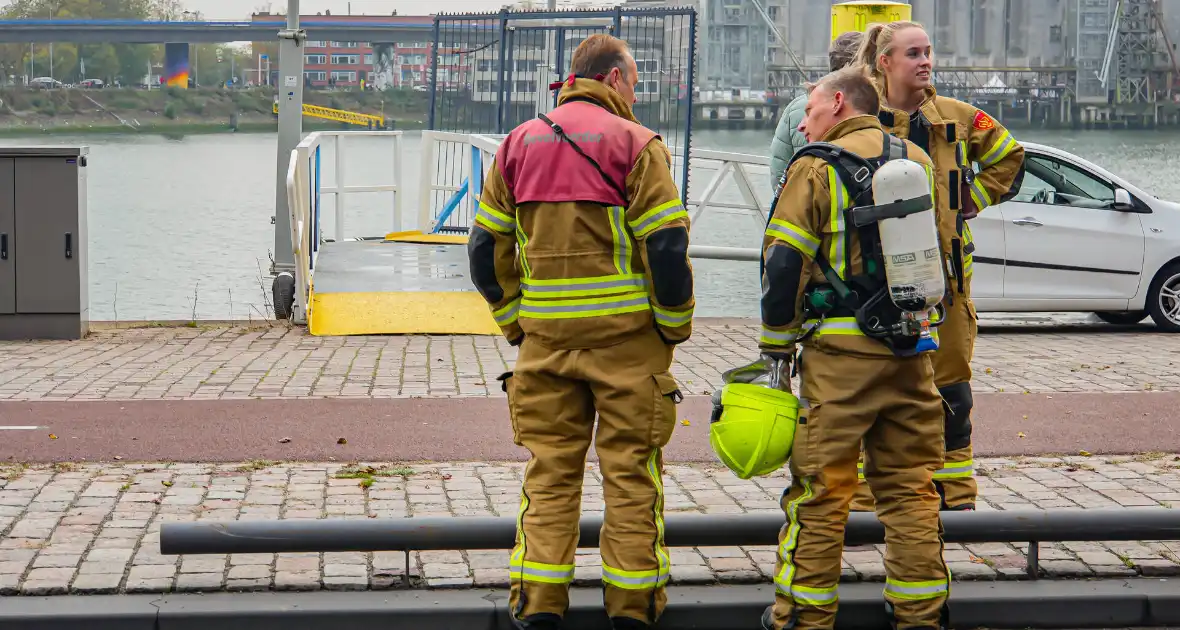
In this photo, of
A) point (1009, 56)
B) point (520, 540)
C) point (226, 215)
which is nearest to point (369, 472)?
point (520, 540)

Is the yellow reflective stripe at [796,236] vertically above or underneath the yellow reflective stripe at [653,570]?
above

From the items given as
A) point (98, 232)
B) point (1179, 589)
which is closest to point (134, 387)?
point (1179, 589)

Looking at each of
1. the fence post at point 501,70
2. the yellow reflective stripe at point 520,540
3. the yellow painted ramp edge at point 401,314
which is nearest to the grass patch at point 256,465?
the yellow reflective stripe at point 520,540

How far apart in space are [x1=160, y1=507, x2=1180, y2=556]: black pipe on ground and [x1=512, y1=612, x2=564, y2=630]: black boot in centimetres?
30

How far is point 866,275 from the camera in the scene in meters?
4.29

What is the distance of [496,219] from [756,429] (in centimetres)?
103

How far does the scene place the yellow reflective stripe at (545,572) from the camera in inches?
169

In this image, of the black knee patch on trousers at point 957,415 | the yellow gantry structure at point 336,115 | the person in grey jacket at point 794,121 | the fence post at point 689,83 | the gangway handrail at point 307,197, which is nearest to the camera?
the black knee patch on trousers at point 957,415

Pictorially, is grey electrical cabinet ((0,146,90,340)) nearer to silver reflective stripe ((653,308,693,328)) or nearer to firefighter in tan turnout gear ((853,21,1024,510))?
firefighter in tan turnout gear ((853,21,1024,510))

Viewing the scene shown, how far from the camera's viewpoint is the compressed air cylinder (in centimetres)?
417

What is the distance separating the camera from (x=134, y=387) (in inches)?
332

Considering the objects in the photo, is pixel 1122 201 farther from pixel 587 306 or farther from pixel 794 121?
pixel 587 306

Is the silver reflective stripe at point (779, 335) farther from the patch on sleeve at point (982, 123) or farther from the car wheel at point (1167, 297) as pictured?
the car wheel at point (1167, 297)

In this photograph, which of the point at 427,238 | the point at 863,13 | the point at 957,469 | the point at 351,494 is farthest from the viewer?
the point at 427,238
